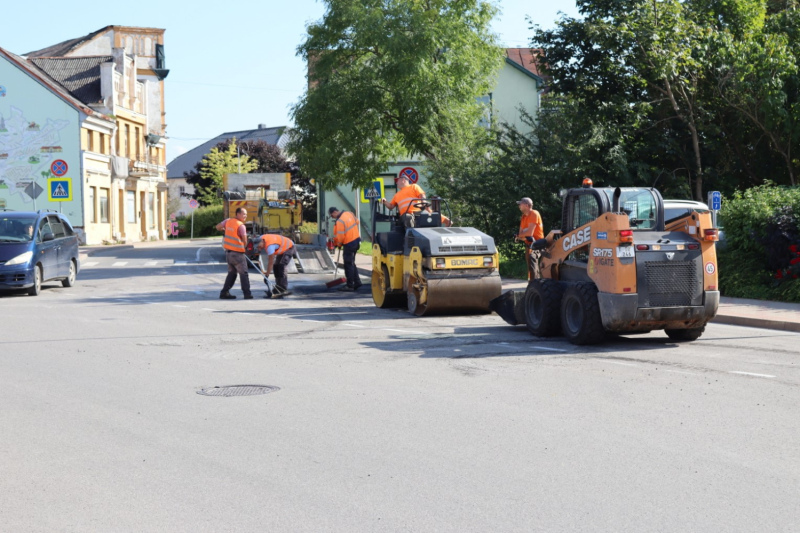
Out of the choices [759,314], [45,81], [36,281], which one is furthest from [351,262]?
[45,81]

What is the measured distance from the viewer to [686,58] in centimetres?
2314

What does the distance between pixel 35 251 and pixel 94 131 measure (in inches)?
1365

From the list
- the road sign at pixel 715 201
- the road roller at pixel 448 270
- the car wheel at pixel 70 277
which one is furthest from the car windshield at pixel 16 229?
the road sign at pixel 715 201

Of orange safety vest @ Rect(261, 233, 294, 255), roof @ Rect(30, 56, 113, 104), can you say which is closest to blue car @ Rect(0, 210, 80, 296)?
orange safety vest @ Rect(261, 233, 294, 255)

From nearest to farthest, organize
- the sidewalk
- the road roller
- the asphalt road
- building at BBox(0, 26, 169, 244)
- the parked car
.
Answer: the asphalt road → the sidewalk → the road roller → the parked car → building at BBox(0, 26, 169, 244)

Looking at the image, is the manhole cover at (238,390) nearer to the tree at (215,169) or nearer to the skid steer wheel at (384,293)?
A: the skid steer wheel at (384,293)

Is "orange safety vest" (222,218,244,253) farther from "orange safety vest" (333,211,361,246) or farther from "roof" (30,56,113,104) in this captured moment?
"roof" (30,56,113,104)

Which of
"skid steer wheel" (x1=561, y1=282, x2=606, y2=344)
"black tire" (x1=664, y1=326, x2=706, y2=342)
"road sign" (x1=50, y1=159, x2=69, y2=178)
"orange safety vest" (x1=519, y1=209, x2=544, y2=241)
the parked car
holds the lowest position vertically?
"black tire" (x1=664, y1=326, x2=706, y2=342)

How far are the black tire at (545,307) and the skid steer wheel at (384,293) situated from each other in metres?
4.19

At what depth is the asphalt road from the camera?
5.27m

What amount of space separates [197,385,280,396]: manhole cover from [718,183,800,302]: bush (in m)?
10.7

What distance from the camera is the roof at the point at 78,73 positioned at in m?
55.9

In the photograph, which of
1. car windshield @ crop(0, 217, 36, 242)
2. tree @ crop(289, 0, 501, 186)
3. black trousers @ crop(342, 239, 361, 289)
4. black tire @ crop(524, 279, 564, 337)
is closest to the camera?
black tire @ crop(524, 279, 564, 337)

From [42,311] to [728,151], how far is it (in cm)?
1802
